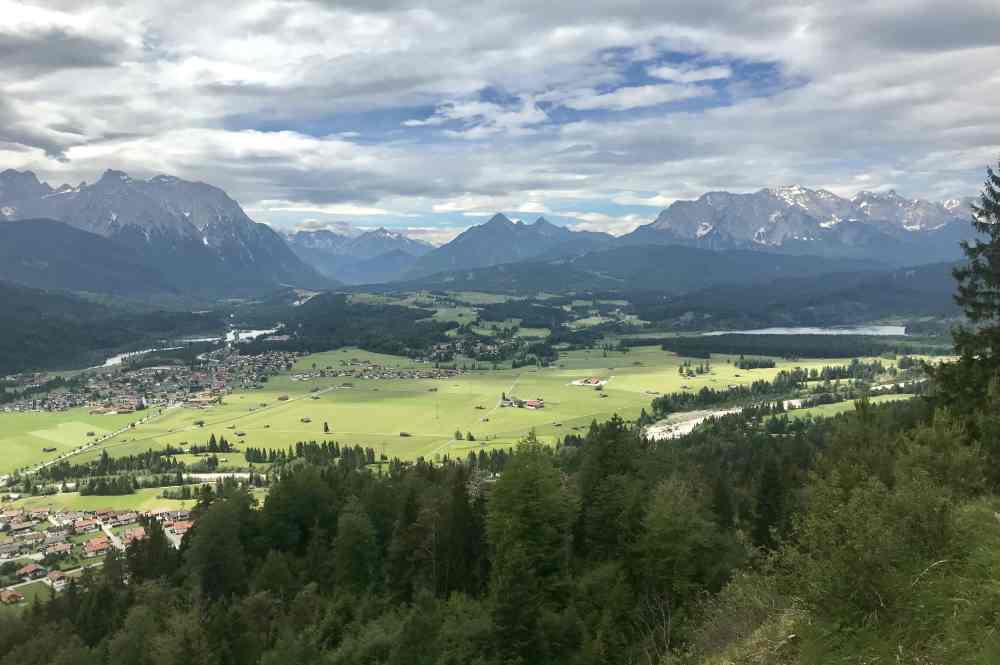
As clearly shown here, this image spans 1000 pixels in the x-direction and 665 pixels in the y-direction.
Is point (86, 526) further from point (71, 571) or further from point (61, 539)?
point (71, 571)

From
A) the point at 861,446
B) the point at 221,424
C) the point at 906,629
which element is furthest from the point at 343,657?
the point at 221,424

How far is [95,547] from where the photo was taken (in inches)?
2657

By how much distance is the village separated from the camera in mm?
60688

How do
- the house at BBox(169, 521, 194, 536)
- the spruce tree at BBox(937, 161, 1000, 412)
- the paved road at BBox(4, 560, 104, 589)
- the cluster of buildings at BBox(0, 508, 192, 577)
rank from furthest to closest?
the house at BBox(169, 521, 194, 536) < the cluster of buildings at BBox(0, 508, 192, 577) < the paved road at BBox(4, 560, 104, 589) < the spruce tree at BBox(937, 161, 1000, 412)

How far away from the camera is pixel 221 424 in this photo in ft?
428

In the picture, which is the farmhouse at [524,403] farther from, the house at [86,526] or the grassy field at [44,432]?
the grassy field at [44,432]

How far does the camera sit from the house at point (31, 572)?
2402 inches

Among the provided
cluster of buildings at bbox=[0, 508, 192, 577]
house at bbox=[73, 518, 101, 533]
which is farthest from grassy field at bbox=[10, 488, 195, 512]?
house at bbox=[73, 518, 101, 533]

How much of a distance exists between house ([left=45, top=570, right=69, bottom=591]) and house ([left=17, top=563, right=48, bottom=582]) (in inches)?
44.2

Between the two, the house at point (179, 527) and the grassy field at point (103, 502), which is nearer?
the house at point (179, 527)

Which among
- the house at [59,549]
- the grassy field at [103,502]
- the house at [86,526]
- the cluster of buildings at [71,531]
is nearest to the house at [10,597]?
the cluster of buildings at [71,531]

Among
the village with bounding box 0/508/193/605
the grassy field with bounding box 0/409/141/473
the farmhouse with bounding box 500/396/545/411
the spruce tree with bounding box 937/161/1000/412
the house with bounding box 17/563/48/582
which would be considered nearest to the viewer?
the spruce tree with bounding box 937/161/1000/412

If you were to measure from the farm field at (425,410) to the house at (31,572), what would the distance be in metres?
24.3

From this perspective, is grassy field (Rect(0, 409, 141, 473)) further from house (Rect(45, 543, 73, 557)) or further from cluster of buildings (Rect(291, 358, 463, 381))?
cluster of buildings (Rect(291, 358, 463, 381))
